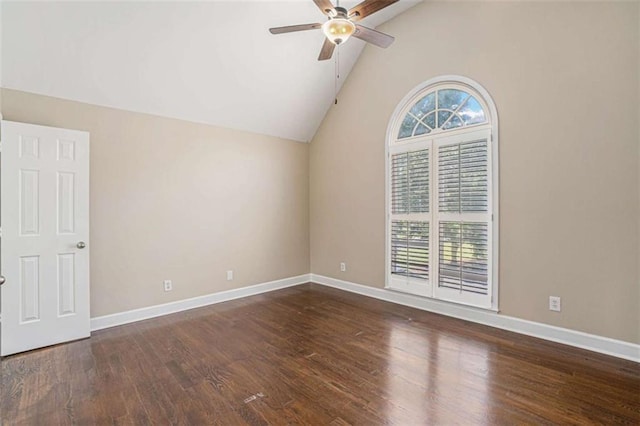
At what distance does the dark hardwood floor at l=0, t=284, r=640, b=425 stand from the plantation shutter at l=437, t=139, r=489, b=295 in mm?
536

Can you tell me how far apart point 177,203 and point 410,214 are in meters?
3.00

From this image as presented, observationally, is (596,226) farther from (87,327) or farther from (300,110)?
(87,327)

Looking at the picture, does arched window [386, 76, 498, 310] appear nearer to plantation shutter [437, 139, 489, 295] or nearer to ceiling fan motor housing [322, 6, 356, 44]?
plantation shutter [437, 139, 489, 295]

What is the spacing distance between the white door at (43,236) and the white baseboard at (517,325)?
3487 millimetres

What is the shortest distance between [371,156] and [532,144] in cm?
195

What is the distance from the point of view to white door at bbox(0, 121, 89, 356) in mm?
2701

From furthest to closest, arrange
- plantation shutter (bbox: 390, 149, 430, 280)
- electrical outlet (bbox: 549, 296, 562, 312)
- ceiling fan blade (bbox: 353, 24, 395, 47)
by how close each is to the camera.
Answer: plantation shutter (bbox: 390, 149, 430, 280)
electrical outlet (bbox: 549, 296, 562, 312)
ceiling fan blade (bbox: 353, 24, 395, 47)

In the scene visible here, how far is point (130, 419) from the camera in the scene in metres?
1.87

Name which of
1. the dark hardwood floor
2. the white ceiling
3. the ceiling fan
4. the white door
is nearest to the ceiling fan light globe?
the ceiling fan

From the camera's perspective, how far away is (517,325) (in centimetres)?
307

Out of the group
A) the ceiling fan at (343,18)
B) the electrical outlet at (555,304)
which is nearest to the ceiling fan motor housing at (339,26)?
the ceiling fan at (343,18)

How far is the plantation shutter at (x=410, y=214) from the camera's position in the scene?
3785 millimetres

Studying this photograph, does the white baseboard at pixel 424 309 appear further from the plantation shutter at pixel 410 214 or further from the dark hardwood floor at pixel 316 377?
the plantation shutter at pixel 410 214

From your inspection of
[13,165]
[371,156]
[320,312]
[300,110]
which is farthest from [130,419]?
[300,110]
